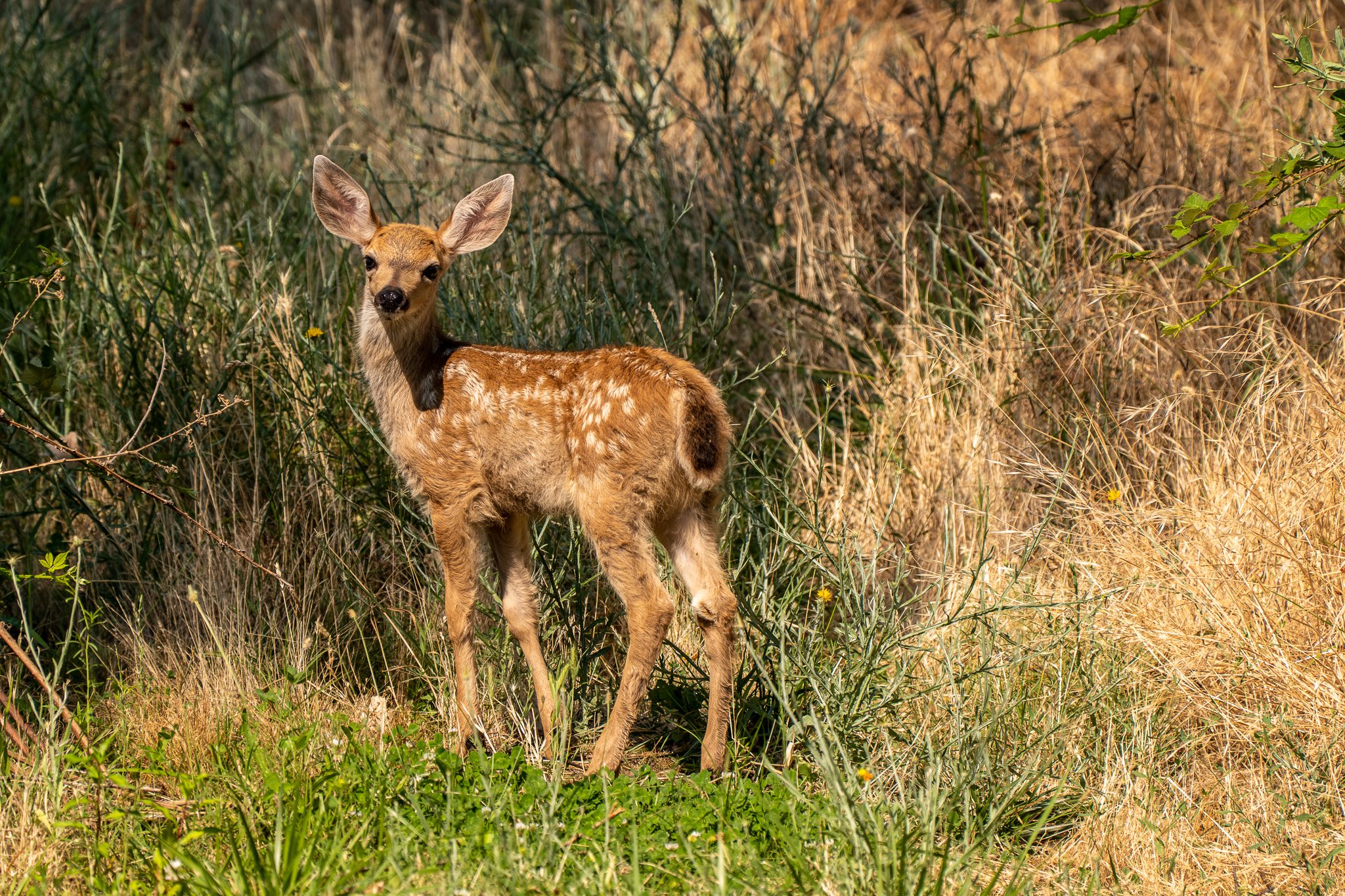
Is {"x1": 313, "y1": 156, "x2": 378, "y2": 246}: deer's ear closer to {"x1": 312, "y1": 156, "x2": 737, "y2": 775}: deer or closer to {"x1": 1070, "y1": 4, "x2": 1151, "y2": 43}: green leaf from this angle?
{"x1": 312, "y1": 156, "x2": 737, "y2": 775}: deer

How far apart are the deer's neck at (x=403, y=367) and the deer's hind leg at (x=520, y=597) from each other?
515mm

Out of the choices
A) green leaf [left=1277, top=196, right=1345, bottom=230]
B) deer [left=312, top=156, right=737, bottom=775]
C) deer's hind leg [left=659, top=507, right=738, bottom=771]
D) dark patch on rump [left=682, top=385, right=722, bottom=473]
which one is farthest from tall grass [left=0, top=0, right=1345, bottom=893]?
Answer: green leaf [left=1277, top=196, right=1345, bottom=230]

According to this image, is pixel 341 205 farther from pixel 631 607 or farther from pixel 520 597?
pixel 631 607

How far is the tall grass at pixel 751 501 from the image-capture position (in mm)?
3996

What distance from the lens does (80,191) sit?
8.09 metres

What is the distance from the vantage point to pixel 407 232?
4945mm

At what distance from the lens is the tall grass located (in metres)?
4.00

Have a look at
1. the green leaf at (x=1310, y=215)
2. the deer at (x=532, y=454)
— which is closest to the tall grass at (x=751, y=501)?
the deer at (x=532, y=454)

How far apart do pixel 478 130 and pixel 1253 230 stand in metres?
4.44

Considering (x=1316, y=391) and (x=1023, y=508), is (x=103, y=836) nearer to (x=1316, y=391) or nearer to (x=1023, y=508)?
(x=1023, y=508)

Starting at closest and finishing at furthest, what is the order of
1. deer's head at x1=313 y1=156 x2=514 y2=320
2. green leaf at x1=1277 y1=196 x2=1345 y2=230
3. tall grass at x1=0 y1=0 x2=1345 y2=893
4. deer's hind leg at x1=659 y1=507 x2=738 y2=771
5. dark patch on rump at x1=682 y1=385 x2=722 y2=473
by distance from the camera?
tall grass at x1=0 y1=0 x2=1345 y2=893 → green leaf at x1=1277 y1=196 x2=1345 y2=230 → dark patch on rump at x1=682 y1=385 x2=722 y2=473 → deer's hind leg at x1=659 y1=507 x2=738 y2=771 → deer's head at x1=313 y1=156 x2=514 y2=320

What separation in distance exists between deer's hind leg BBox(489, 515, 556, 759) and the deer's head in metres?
0.85

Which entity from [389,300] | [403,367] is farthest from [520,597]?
[389,300]

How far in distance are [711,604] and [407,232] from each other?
5.59ft
